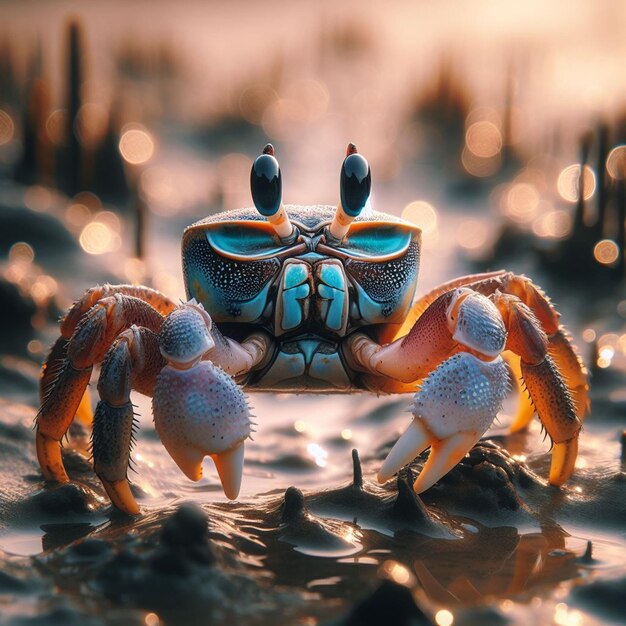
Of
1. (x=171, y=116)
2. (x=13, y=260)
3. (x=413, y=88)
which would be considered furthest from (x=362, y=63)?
(x=13, y=260)

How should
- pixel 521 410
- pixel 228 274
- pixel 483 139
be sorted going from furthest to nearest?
pixel 483 139 < pixel 521 410 < pixel 228 274

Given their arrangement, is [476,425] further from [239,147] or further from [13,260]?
[239,147]

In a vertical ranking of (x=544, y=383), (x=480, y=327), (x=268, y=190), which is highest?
(x=268, y=190)

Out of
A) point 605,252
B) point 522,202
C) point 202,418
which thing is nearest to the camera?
point 202,418

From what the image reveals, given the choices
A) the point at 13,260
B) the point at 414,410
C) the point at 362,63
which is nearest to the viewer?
the point at 414,410

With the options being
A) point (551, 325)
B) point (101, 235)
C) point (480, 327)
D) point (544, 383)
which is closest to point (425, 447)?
point (480, 327)

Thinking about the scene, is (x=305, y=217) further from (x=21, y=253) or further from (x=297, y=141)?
(x=297, y=141)

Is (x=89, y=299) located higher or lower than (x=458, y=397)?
higher
